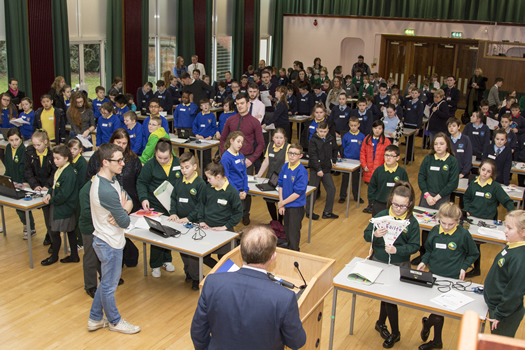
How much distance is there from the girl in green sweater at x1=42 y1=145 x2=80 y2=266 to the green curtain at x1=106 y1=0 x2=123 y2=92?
7.86m

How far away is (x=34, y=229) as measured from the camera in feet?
20.8

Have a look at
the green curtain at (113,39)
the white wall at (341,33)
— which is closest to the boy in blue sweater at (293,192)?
the green curtain at (113,39)

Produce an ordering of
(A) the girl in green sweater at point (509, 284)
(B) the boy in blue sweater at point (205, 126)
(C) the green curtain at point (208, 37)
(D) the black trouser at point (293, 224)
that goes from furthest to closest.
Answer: (C) the green curtain at point (208, 37)
(B) the boy in blue sweater at point (205, 126)
(D) the black trouser at point (293, 224)
(A) the girl in green sweater at point (509, 284)

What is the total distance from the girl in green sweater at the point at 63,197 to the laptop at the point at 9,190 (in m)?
0.38

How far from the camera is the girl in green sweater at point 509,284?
3.28 meters

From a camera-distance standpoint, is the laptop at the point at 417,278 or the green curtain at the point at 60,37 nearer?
the laptop at the point at 417,278

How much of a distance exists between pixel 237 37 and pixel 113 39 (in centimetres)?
523

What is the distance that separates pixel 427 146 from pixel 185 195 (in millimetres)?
8380

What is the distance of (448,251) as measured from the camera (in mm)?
4086

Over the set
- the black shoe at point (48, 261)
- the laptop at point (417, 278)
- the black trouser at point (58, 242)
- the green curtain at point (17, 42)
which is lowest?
the black shoe at point (48, 261)

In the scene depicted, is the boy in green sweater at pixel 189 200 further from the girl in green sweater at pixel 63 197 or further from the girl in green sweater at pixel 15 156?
the girl in green sweater at pixel 15 156

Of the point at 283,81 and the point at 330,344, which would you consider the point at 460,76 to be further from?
the point at 330,344

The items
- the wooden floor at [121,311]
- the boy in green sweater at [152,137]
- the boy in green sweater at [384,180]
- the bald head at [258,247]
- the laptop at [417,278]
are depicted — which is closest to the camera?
the bald head at [258,247]

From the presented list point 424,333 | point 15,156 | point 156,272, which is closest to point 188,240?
point 156,272
